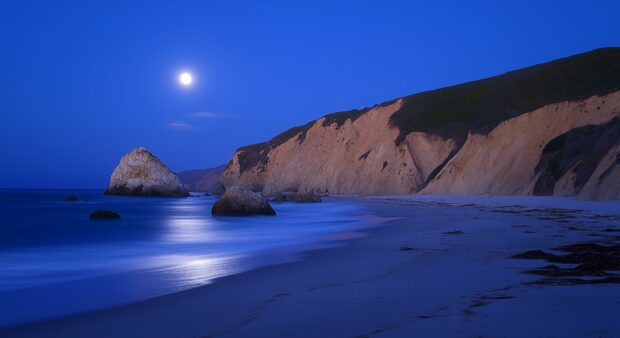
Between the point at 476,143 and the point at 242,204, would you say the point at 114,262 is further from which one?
the point at 476,143

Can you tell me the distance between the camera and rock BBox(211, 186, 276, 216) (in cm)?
2305

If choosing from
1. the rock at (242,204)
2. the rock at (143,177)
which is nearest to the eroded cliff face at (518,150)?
the rock at (242,204)

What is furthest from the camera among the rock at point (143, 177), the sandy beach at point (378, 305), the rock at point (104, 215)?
the rock at point (143, 177)

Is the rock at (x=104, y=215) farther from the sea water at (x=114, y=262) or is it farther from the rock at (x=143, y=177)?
the rock at (x=143, y=177)

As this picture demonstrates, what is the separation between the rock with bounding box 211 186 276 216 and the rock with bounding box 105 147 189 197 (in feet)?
121

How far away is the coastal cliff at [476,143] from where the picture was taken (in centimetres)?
2648

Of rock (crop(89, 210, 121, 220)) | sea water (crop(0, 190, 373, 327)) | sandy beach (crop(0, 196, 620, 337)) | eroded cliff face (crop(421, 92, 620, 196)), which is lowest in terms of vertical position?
sea water (crop(0, 190, 373, 327))

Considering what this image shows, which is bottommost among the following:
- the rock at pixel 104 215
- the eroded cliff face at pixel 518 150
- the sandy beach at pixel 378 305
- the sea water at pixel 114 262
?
the sea water at pixel 114 262

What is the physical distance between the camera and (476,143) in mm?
37531

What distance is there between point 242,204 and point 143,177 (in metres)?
40.3

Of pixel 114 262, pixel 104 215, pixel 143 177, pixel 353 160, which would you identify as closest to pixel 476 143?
pixel 353 160

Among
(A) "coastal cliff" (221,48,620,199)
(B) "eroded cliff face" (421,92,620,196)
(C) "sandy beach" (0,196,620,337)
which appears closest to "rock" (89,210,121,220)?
(C) "sandy beach" (0,196,620,337)

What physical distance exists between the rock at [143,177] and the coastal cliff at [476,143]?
49.0 feet

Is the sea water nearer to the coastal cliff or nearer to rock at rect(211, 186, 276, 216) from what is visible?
rock at rect(211, 186, 276, 216)
